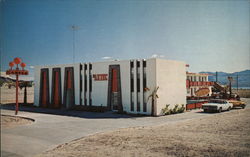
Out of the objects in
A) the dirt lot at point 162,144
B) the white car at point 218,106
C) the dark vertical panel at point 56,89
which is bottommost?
the dirt lot at point 162,144

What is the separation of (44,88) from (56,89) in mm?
2628

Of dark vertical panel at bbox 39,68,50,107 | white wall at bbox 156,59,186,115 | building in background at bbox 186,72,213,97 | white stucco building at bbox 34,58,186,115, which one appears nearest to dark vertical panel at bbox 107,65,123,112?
white stucco building at bbox 34,58,186,115

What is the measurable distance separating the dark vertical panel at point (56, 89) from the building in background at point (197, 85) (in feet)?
64.3

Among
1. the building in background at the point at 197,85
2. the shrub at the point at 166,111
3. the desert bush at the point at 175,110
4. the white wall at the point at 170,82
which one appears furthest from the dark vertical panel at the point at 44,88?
the building in background at the point at 197,85

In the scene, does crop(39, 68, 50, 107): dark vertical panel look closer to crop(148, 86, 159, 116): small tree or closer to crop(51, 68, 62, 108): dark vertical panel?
crop(51, 68, 62, 108): dark vertical panel

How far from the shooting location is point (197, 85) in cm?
3841

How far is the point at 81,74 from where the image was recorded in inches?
1073

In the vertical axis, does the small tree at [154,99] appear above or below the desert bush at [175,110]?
above

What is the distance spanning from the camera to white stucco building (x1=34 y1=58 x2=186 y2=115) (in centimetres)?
2200

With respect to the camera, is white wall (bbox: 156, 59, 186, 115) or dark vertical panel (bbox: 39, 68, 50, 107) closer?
white wall (bbox: 156, 59, 186, 115)

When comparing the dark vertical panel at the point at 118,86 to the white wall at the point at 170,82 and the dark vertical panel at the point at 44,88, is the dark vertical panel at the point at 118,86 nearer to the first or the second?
the white wall at the point at 170,82

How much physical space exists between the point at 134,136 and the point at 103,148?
2817mm

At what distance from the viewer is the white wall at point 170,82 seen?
21.9 m

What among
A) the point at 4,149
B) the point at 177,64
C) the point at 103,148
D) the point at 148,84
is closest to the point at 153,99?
the point at 148,84
